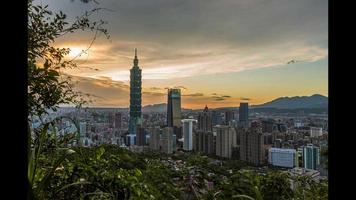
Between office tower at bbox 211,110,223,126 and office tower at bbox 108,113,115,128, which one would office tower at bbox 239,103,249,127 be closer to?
office tower at bbox 211,110,223,126

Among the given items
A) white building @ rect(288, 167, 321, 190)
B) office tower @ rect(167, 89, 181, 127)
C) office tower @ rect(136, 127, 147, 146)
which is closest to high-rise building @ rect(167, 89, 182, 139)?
office tower @ rect(167, 89, 181, 127)

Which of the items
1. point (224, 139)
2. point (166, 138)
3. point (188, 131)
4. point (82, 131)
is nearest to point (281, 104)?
point (224, 139)

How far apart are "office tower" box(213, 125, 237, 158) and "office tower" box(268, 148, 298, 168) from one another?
0.18 m

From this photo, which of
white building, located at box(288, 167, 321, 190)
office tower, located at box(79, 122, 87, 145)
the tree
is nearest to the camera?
the tree

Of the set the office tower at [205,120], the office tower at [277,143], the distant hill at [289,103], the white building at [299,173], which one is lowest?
the white building at [299,173]

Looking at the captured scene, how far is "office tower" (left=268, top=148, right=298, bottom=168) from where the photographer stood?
5.13 feet

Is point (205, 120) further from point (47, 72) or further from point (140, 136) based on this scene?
point (47, 72)

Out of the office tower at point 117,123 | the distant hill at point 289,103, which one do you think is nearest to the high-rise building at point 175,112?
the office tower at point 117,123

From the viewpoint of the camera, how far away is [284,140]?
60.7 inches

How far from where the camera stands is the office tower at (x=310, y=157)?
1441 millimetres

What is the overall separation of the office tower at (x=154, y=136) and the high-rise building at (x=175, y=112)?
2.5 inches

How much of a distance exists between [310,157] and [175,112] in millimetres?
638

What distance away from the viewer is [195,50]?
6.08 ft

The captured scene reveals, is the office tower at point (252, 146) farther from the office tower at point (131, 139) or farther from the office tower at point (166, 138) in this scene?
the office tower at point (131, 139)
